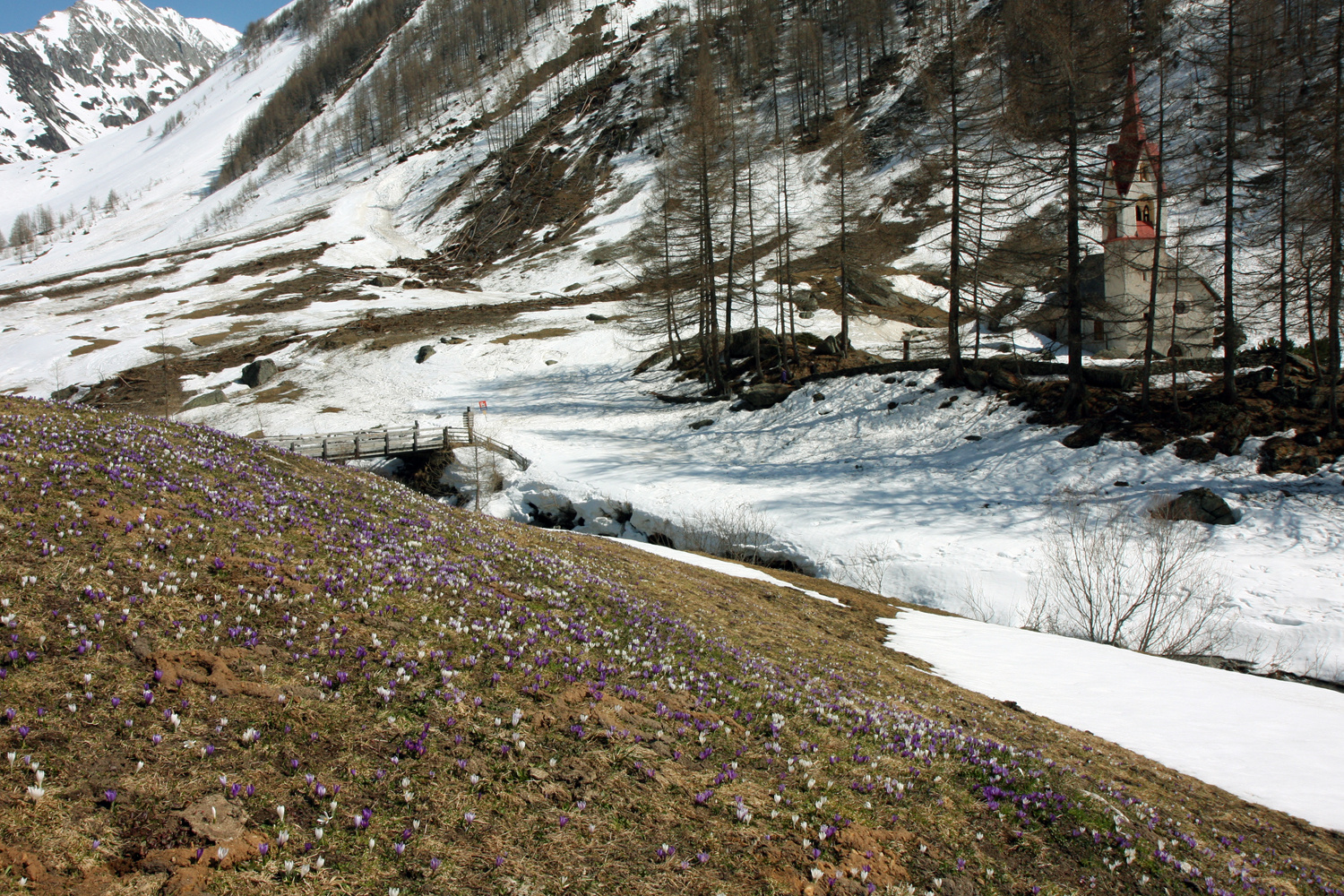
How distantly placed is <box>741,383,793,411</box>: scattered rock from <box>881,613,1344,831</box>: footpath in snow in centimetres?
1998

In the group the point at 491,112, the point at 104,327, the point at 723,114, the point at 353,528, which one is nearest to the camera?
the point at 353,528

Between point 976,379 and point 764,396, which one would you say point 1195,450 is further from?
point 764,396

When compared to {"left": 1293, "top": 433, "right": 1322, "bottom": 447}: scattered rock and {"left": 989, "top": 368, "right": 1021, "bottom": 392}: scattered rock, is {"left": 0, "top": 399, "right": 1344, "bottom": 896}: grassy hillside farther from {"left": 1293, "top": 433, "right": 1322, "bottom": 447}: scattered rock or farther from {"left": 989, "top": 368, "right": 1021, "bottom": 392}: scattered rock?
{"left": 989, "top": 368, "right": 1021, "bottom": 392}: scattered rock

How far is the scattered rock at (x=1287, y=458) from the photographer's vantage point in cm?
1947

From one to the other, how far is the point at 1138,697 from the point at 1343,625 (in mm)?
7670

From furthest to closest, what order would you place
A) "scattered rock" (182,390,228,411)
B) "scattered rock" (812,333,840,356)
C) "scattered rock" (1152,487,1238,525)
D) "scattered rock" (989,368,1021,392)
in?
"scattered rock" (182,390,228,411)
"scattered rock" (812,333,840,356)
"scattered rock" (989,368,1021,392)
"scattered rock" (1152,487,1238,525)

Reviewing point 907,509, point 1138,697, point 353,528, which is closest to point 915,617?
point 1138,697

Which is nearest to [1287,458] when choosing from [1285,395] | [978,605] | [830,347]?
[1285,395]

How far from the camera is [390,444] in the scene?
31.2m

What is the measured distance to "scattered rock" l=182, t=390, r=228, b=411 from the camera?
42.0 metres

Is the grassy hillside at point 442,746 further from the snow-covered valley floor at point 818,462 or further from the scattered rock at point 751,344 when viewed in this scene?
the scattered rock at point 751,344

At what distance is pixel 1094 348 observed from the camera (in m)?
44.3

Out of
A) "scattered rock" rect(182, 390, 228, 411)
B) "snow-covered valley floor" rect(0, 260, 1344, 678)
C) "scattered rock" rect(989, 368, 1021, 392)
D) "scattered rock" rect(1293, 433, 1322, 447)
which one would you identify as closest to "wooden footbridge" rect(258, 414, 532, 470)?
"snow-covered valley floor" rect(0, 260, 1344, 678)

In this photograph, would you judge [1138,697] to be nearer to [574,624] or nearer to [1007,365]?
[574,624]
